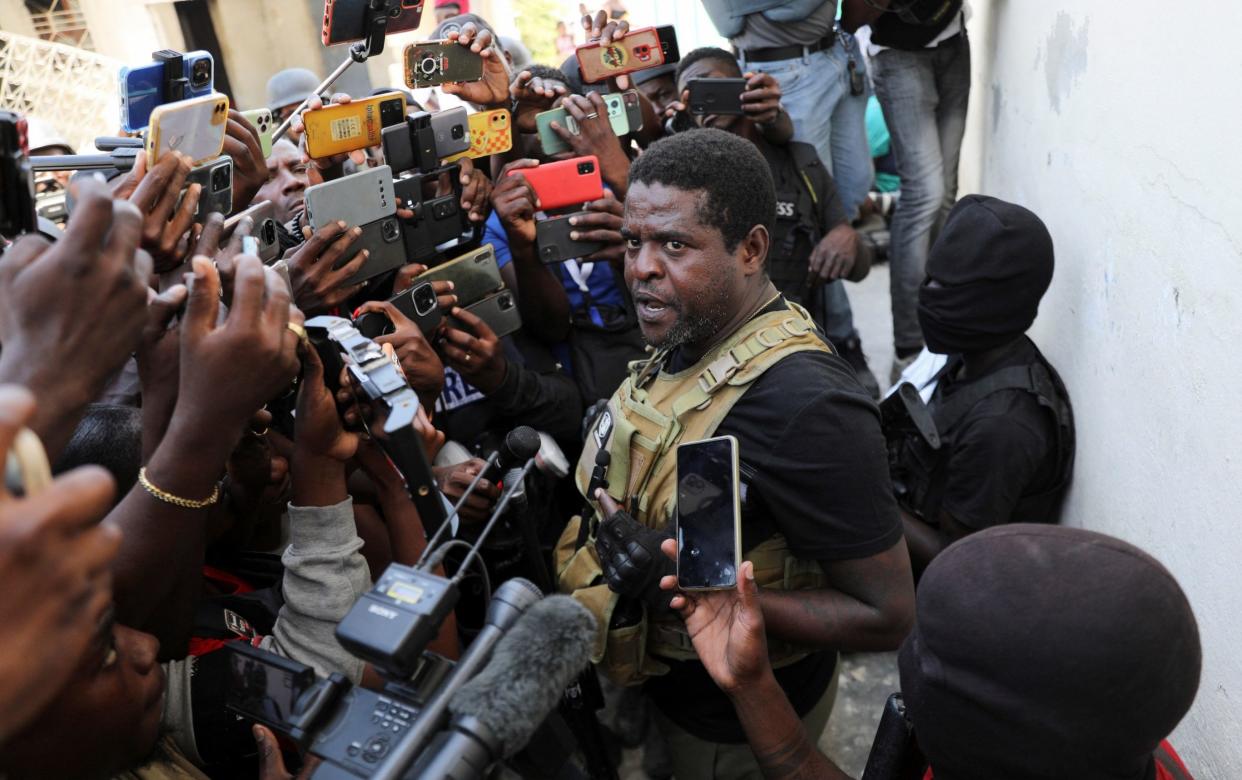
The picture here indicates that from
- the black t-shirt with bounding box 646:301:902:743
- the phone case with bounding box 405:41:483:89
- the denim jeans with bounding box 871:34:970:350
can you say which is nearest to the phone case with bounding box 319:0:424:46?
the phone case with bounding box 405:41:483:89

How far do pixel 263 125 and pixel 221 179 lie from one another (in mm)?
621

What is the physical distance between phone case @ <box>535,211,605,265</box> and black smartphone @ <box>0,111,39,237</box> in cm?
174

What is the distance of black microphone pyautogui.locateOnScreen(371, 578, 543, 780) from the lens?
1.07 metres

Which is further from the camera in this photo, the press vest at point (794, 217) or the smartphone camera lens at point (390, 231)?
the press vest at point (794, 217)

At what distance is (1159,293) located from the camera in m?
2.29

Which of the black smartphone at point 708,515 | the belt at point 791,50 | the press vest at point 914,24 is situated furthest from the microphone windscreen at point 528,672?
the press vest at point 914,24

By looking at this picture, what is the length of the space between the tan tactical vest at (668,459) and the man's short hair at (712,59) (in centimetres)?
236

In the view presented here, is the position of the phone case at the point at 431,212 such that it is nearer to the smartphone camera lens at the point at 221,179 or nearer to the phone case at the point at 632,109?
the smartphone camera lens at the point at 221,179

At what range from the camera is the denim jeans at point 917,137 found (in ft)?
15.6

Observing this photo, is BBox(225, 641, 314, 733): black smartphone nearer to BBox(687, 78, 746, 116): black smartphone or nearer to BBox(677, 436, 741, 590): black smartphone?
BBox(677, 436, 741, 590): black smartphone

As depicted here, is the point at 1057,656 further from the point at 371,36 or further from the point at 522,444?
the point at 371,36

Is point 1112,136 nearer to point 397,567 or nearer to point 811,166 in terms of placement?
point 811,166

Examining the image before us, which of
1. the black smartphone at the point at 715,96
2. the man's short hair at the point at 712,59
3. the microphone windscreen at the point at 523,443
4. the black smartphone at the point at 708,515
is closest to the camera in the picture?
the black smartphone at the point at 708,515

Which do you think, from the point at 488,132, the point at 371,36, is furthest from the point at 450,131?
the point at 371,36
